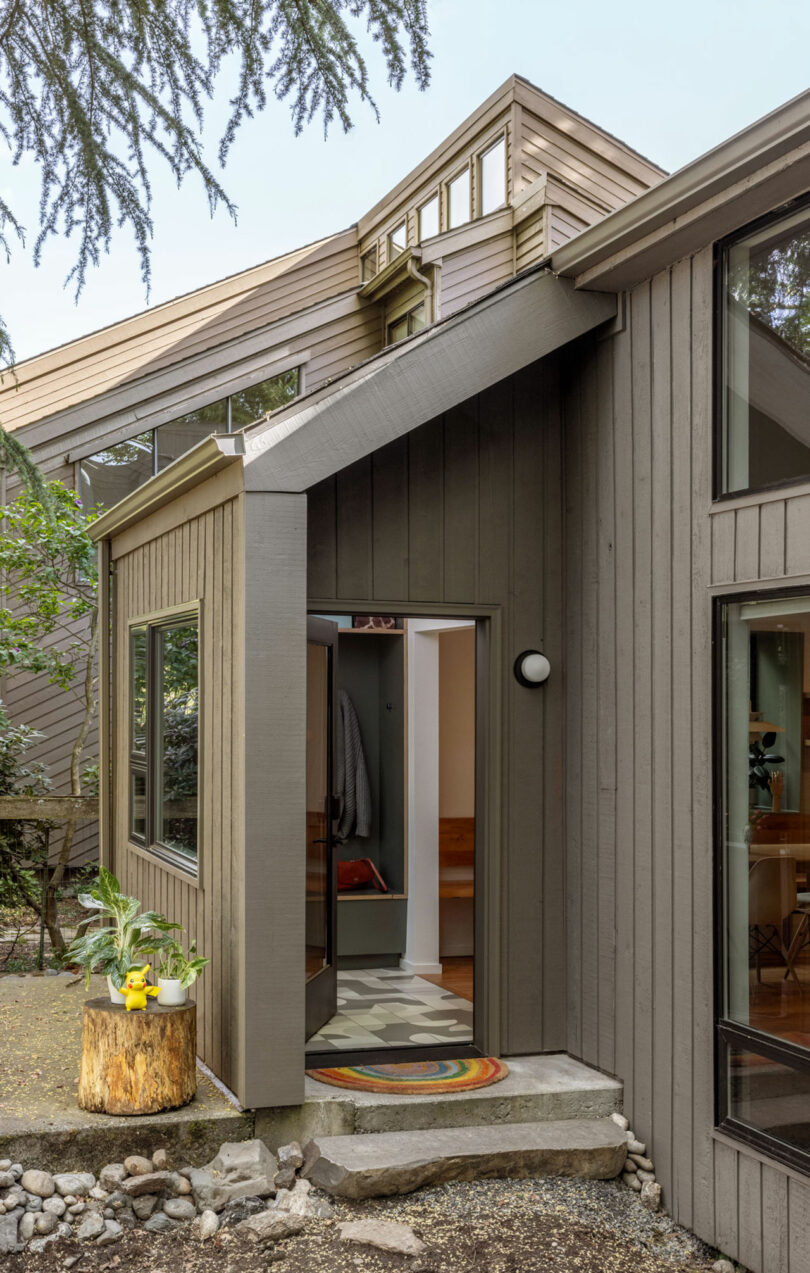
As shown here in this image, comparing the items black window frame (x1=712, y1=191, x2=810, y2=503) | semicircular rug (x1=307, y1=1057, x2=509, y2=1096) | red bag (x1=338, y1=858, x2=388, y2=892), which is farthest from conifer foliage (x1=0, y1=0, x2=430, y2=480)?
red bag (x1=338, y1=858, x2=388, y2=892)

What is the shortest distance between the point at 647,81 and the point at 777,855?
24.4 metres

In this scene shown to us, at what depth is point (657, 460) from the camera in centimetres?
506

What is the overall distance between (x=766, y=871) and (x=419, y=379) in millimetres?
2426

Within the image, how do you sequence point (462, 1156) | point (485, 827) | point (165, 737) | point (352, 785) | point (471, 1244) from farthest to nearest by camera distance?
point (352, 785) < point (165, 737) < point (485, 827) < point (462, 1156) < point (471, 1244)

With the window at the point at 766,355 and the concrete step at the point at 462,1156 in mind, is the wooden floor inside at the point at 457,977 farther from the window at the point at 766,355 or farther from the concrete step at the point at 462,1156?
the window at the point at 766,355

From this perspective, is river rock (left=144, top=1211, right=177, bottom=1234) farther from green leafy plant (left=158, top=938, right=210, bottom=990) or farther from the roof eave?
the roof eave

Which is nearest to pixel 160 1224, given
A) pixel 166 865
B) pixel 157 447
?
pixel 166 865

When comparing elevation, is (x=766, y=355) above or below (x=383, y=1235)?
above

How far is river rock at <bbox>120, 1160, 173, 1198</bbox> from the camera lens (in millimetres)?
4520

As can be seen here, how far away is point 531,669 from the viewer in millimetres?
Result: 5688

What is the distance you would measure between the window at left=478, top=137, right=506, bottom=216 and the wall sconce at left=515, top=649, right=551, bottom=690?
760cm

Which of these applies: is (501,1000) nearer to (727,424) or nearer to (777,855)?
(777,855)

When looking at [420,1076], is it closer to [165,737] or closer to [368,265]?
[165,737]

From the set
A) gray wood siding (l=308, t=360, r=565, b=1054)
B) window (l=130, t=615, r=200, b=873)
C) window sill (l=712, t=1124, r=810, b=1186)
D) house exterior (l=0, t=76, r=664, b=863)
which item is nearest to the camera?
window sill (l=712, t=1124, r=810, b=1186)
